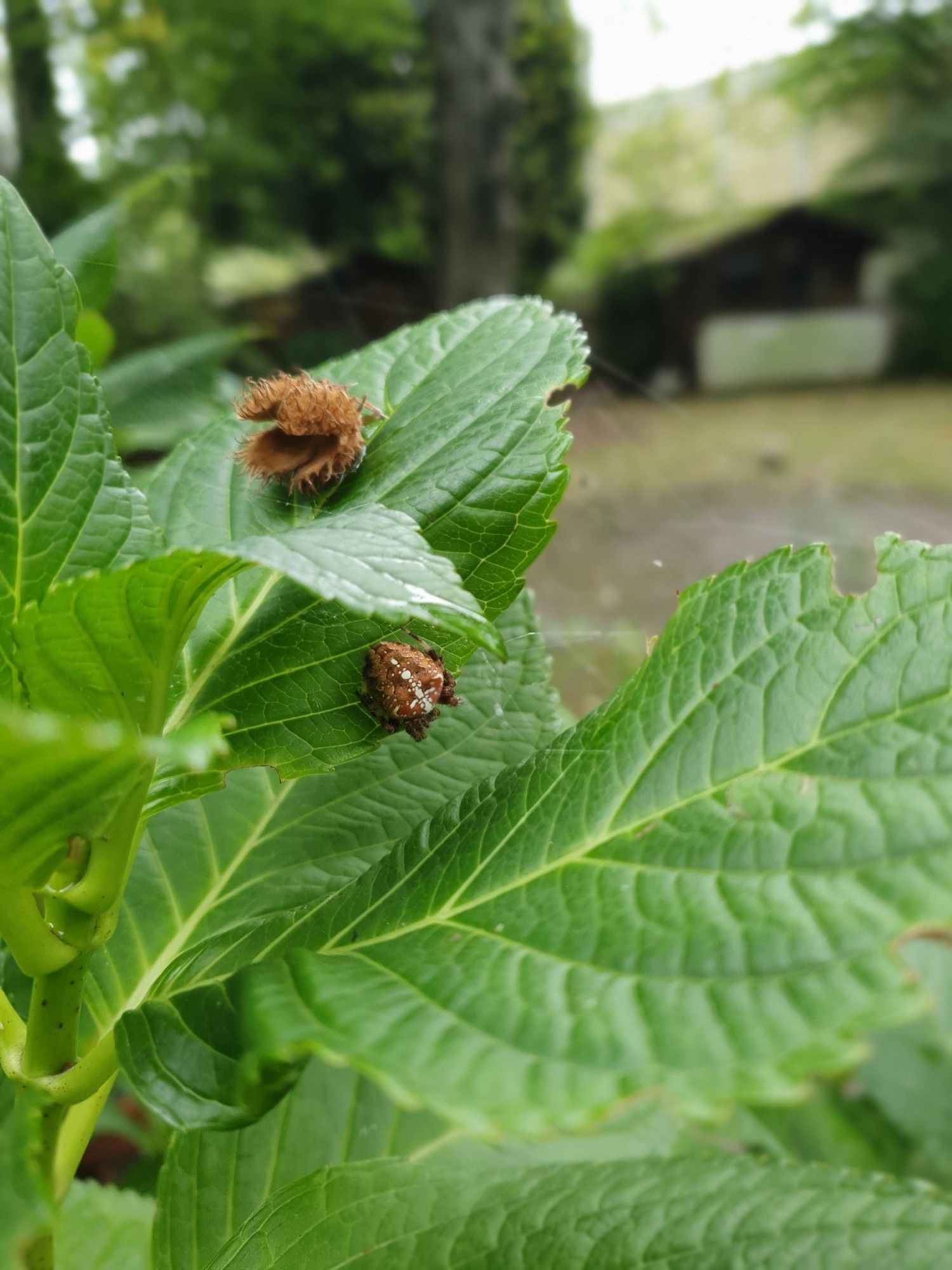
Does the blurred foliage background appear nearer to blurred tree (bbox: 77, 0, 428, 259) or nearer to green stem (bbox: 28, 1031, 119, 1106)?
blurred tree (bbox: 77, 0, 428, 259)

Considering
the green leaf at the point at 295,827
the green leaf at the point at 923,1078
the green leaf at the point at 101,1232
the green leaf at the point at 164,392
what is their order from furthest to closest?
the green leaf at the point at 164,392 → the green leaf at the point at 923,1078 → the green leaf at the point at 101,1232 → the green leaf at the point at 295,827

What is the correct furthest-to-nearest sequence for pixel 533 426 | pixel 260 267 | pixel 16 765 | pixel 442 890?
pixel 260 267
pixel 533 426
pixel 442 890
pixel 16 765

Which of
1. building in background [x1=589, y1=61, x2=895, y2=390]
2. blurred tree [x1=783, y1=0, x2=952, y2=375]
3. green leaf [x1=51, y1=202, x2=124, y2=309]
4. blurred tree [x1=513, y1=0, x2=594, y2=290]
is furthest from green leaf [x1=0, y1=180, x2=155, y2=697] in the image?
building in background [x1=589, y1=61, x2=895, y2=390]

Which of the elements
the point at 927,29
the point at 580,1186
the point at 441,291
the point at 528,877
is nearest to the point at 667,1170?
the point at 580,1186

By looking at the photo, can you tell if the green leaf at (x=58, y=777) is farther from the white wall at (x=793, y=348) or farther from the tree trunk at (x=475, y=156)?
the white wall at (x=793, y=348)

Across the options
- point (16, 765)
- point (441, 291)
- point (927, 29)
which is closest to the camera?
point (16, 765)

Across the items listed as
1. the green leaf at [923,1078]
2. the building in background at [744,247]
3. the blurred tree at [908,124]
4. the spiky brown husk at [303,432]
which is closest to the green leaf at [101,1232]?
the spiky brown husk at [303,432]

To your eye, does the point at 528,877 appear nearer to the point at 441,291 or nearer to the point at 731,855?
the point at 731,855
